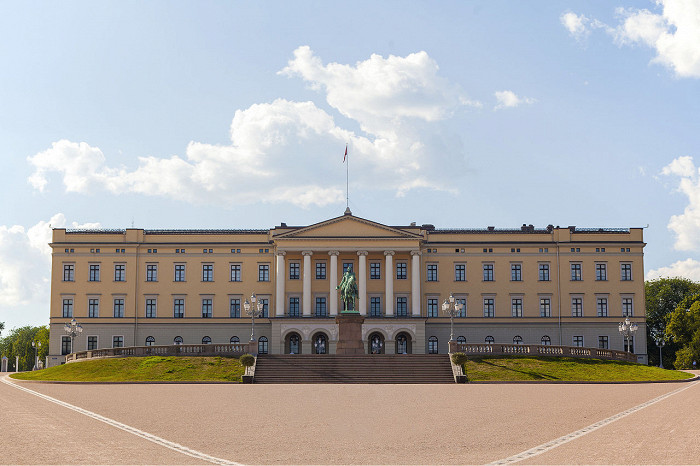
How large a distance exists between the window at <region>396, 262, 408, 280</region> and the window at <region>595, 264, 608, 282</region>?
19.6 m

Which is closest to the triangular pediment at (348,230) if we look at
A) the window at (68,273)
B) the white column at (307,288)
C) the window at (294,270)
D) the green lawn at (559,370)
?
the white column at (307,288)

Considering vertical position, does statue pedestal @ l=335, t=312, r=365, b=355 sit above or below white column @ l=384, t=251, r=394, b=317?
below

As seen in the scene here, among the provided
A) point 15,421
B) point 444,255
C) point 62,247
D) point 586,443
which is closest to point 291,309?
point 444,255

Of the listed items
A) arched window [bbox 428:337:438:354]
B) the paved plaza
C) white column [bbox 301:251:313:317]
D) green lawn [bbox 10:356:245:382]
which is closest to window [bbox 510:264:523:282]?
arched window [bbox 428:337:438:354]

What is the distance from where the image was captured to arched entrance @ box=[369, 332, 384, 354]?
82.8 metres

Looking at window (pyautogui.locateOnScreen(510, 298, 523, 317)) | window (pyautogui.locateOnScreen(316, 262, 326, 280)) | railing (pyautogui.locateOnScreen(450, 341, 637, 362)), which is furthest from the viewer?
window (pyautogui.locateOnScreen(510, 298, 523, 317))

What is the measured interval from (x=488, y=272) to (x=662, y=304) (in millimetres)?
35330

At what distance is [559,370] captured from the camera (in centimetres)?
5709

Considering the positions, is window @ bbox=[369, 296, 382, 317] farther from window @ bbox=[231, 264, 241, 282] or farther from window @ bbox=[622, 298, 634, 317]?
window @ bbox=[622, 298, 634, 317]

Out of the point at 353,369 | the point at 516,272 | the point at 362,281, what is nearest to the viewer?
the point at 353,369

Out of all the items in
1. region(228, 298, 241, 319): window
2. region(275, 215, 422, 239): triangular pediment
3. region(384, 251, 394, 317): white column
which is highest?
region(275, 215, 422, 239): triangular pediment

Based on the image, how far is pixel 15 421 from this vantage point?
2370 centimetres

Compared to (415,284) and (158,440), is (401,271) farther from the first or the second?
(158,440)

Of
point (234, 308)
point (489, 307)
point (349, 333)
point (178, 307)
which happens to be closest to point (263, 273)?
point (234, 308)
